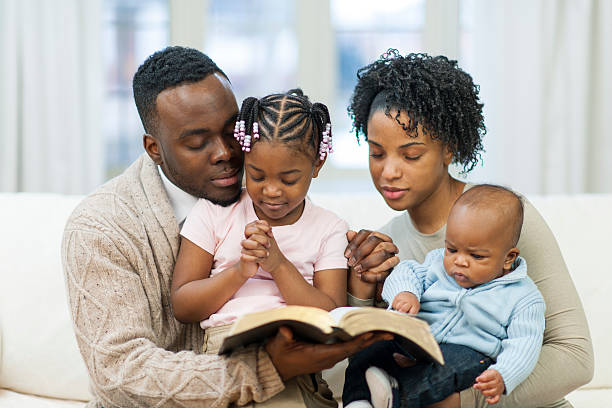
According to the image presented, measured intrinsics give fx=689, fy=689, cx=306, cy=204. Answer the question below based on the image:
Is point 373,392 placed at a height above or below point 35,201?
below

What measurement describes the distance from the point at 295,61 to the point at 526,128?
1460 mm

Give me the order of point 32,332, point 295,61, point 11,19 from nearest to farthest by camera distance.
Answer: point 32,332 → point 11,19 → point 295,61

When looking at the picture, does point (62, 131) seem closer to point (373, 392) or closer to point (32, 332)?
point (32, 332)

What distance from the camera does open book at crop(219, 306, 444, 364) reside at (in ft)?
4.37

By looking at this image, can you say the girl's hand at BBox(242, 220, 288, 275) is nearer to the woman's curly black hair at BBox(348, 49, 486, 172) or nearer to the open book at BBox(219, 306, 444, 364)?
the open book at BBox(219, 306, 444, 364)

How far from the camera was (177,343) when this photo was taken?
187 centimetres

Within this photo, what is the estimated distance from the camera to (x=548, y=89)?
414cm

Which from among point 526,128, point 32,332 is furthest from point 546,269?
point 526,128

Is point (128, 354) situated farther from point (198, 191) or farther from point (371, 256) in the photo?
point (371, 256)

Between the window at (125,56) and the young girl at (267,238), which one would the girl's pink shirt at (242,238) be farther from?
the window at (125,56)

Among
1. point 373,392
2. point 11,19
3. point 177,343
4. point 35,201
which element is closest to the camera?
point 373,392

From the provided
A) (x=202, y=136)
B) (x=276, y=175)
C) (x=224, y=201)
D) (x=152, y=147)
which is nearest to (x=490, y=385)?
(x=276, y=175)

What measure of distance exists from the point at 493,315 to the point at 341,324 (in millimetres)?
459

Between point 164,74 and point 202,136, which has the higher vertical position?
point 164,74
